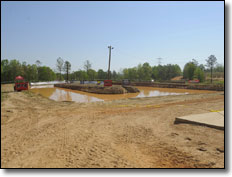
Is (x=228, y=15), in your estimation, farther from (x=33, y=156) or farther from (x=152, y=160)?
(x=33, y=156)

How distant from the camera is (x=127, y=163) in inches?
159

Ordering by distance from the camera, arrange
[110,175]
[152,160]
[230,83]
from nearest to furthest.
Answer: [110,175] → [230,83] → [152,160]

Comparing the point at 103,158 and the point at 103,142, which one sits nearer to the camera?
the point at 103,158

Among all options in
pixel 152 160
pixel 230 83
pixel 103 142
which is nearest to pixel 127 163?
pixel 152 160

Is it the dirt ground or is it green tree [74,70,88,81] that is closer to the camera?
the dirt ground

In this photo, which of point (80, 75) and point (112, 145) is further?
point (80, 75)

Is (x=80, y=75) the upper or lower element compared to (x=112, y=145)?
upper

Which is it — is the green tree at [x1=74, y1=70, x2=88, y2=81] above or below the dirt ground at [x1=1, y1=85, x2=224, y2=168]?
above

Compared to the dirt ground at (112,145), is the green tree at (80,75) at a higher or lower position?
higher

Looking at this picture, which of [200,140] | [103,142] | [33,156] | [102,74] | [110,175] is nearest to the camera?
[110,175]

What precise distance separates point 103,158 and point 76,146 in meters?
1.32

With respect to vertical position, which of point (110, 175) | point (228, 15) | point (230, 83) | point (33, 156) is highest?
point (228, 15)

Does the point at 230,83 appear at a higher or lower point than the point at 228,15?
lower

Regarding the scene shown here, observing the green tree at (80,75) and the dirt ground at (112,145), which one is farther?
the green tree at (80,75)
